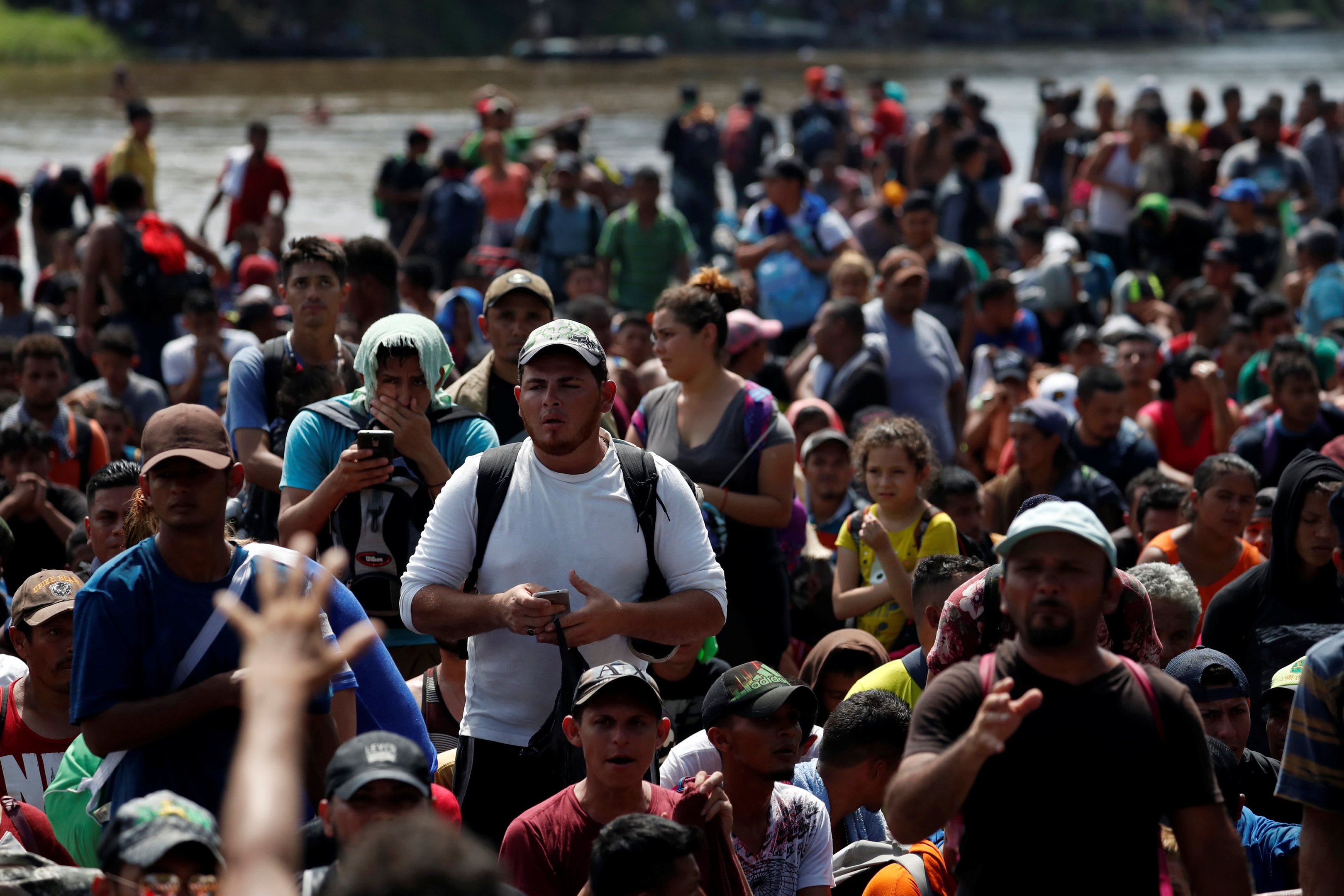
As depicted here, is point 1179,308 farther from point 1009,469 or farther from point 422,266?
point 422,266

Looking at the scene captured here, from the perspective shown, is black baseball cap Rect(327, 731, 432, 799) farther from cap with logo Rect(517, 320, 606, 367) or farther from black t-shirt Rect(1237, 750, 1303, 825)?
black t-shirt Rect(1237, 750, 1303, 825)

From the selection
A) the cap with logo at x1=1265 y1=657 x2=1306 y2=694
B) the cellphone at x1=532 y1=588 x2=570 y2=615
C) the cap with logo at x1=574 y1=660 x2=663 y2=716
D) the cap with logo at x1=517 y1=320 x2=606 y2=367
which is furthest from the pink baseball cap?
the cellphone at x1=532 y1=588 x2=570 y2=615

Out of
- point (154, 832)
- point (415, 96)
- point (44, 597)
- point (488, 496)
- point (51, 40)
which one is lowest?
point (44, 597)

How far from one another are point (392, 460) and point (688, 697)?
1474 millimetres

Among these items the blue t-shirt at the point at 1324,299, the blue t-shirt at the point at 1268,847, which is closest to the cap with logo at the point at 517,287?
the blue t-shirt at the point at 1268,847

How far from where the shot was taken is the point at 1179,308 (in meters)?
10.5

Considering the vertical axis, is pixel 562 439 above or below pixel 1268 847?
above

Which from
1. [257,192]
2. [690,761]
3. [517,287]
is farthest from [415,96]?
[690,761]

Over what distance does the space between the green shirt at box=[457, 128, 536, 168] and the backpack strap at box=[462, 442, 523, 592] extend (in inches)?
410

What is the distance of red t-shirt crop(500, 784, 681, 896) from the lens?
130 inches

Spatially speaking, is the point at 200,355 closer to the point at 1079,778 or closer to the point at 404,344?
the point at 404,344

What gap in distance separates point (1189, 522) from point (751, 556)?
74.2 inches

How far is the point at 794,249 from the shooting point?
994cm

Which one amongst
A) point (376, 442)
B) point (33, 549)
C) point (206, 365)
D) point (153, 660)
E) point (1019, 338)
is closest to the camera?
point (153, 660)
